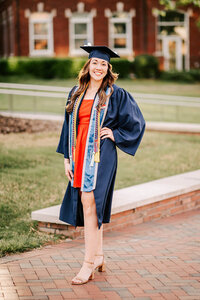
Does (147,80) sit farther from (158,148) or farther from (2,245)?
(2,245)

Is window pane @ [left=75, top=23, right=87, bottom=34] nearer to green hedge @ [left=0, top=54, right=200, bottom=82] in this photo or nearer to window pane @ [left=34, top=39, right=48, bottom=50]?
window pane @ [left=34, top=39, right=48, bottom=50]

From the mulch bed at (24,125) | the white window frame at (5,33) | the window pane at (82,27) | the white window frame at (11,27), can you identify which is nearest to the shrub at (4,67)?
the white window frame at (11,27)

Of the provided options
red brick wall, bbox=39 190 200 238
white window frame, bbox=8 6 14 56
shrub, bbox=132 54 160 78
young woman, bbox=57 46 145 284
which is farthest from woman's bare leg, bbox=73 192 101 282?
white window frame, bbox=8 6 14 56

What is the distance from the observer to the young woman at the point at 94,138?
15.3ft

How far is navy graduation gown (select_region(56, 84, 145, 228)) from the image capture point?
4.67 meters

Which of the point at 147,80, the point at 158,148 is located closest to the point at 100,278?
the point at 158,148

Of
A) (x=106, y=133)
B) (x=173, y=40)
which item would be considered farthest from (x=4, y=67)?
(x=106, y=133)

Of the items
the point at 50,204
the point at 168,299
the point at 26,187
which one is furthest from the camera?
→ the point at 26,187

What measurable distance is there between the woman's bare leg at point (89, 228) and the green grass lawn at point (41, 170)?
1.06 m

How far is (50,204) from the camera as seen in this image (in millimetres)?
7203

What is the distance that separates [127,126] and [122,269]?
129 cm

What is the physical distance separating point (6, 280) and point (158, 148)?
6.64 metres

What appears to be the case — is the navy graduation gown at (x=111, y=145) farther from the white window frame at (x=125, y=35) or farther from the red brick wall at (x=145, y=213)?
the white window frame at (x=125, y=35)

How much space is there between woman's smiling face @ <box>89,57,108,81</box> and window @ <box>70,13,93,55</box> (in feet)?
76.6
